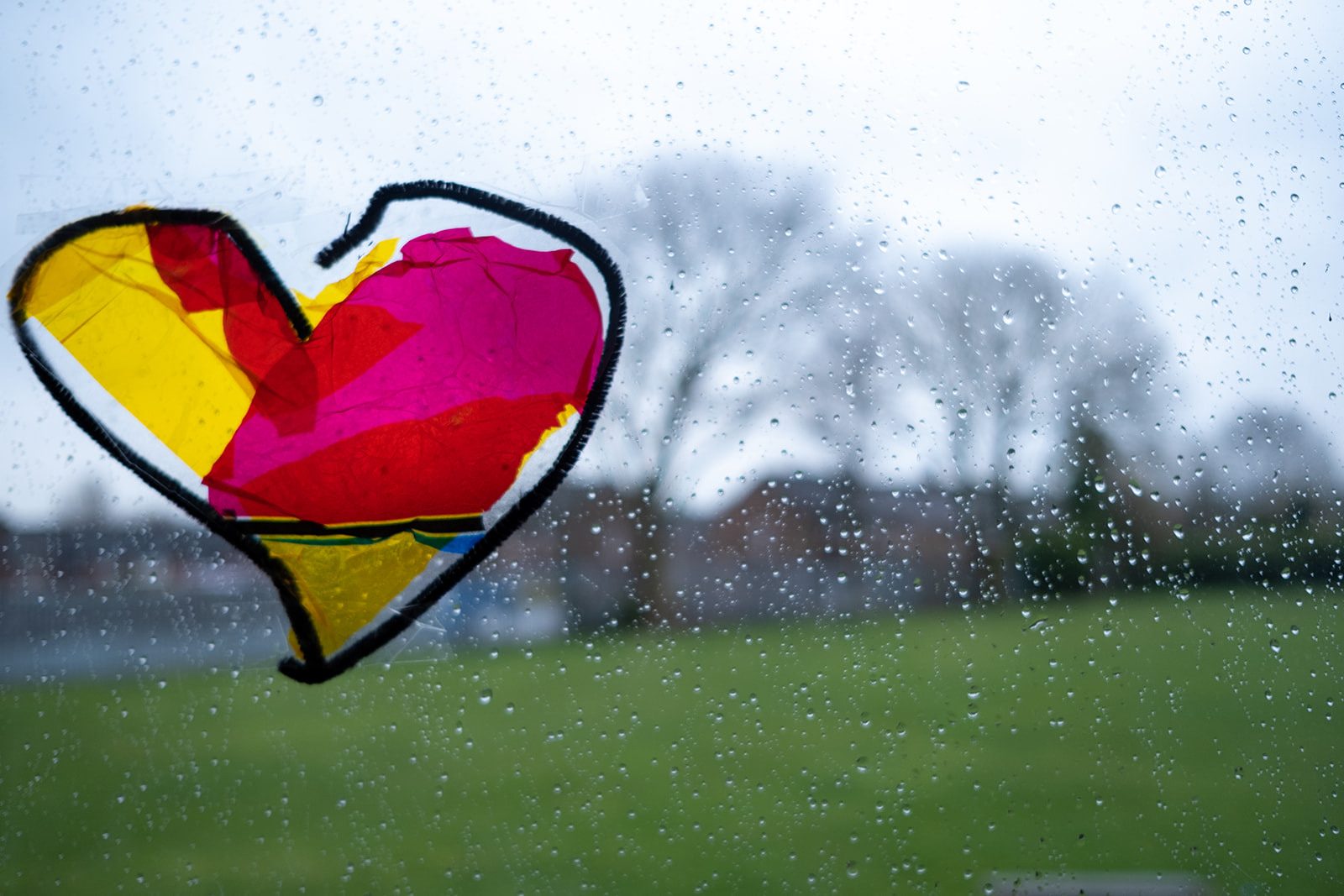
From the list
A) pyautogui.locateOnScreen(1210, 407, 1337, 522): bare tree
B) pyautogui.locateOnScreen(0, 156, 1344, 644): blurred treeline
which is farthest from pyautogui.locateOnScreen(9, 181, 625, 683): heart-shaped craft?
pyautogui.locateOnScreen(1210, 407, 1337, 522): bare tree

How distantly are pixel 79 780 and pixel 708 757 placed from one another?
846 mm

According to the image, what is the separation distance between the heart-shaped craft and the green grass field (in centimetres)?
19

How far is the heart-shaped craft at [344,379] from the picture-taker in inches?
52.5

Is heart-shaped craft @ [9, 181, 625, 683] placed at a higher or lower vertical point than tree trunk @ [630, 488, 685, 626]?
higher

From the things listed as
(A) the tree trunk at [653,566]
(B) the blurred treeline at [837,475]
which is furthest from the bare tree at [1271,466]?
(A) the tree trunk at [653,566]

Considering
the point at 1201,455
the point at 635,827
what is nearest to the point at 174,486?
the point at 635,827

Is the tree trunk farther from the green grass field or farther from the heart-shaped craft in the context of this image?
the heart-shaped craft

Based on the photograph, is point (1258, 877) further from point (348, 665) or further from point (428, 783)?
point (348, 665)

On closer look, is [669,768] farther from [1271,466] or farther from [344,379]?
[1271,466]

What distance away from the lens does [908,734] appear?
1.36 meters

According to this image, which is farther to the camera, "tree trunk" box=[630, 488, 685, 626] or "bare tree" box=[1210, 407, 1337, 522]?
"bare tree" box=[1210, 407, 1337, 522]

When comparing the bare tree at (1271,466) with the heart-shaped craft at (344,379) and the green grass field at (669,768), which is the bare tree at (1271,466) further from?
the heart-shaped craft at (344,379)

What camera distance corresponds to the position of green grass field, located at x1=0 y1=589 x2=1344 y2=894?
1252 mm

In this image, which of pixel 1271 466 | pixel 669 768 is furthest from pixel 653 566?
pixel 1271 466
